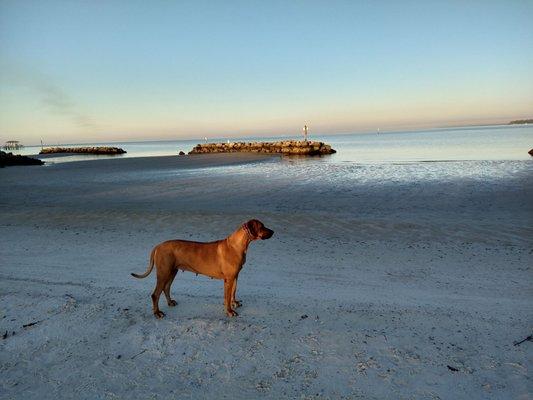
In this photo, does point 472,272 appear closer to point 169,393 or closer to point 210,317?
point 210,317

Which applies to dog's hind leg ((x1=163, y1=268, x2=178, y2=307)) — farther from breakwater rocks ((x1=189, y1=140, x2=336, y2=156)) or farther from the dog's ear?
breakwater rocks ((x1=189, y1=140, x2=336, y2=156))

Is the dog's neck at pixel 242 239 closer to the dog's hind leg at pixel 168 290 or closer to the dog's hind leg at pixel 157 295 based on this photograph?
the dog's hind leg at pixel 168 290

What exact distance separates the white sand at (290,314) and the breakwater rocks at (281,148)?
48497mm

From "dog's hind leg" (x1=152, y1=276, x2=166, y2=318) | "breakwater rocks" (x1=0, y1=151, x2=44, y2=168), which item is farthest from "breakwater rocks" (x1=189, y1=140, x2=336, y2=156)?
"dog's hind leg" (x1=152, y1=276, x2=166, y2=318)

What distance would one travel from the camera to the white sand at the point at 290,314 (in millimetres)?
4289

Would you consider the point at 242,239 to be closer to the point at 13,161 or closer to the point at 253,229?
the point at 253,229

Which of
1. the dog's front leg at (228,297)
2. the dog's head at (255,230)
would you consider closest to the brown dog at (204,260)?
the dog's front leg at (228,297)

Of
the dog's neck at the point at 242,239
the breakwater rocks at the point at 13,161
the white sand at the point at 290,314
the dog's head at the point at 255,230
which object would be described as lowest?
the white sand at the point at 290,314

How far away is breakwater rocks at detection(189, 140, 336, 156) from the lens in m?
61.0


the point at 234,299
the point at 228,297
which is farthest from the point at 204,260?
the point at 234,299

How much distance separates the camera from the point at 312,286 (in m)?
Result: 7.11

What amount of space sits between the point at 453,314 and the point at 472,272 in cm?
230

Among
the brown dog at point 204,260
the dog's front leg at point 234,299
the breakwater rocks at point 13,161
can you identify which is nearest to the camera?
the brown dog at point 204,260

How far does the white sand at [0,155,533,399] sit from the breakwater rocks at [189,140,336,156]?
159 ft
